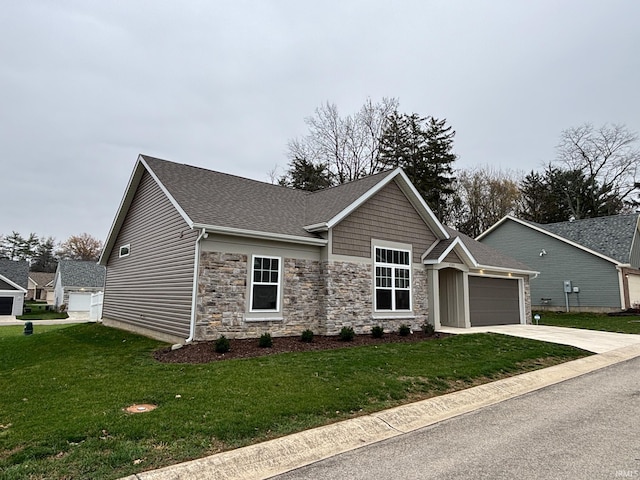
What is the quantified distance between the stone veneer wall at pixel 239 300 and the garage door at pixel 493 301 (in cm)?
805

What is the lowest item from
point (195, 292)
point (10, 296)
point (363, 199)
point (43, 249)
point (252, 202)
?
point (10, 296)

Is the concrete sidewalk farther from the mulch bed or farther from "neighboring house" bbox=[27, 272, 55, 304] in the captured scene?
"neighboring house" bbox=[27, 272, 55, 304]

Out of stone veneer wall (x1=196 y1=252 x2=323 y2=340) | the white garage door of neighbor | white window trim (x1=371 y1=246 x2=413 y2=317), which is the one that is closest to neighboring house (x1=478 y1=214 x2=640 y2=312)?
white window trim (x1=371 y1=246 x2=413 y2=317)

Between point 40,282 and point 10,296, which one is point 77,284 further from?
point 40,282

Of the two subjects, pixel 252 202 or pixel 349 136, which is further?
pixel 349 136

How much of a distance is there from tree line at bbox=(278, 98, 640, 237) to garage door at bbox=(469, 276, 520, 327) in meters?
15.1

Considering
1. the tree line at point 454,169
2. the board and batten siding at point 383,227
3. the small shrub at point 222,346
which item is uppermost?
the tree line at point 454,169

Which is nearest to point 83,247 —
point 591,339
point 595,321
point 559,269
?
point 559,269

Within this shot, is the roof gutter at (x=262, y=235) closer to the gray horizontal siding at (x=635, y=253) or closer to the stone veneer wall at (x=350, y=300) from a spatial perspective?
the stone veneer wall at (x=350, y=300)

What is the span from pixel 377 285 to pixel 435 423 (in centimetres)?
795

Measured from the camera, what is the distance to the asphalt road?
379cm

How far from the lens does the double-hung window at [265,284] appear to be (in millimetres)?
10820

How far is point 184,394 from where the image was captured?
597cm

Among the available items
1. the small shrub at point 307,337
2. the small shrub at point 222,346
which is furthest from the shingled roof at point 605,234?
the small shrub at point 222,346
